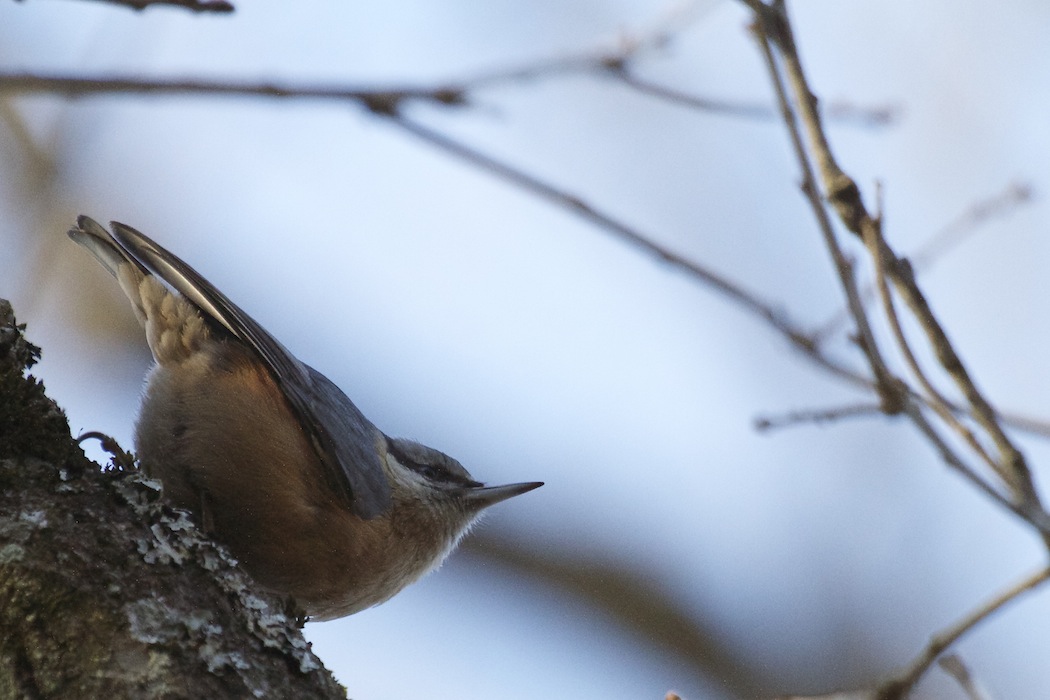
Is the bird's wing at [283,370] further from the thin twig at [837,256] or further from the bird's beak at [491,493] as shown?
the thin twig at [837,256]

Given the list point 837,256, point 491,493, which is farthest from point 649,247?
point 491,493

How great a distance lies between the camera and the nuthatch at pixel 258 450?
285cm

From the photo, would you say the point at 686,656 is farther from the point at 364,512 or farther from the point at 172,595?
the point at 172,595

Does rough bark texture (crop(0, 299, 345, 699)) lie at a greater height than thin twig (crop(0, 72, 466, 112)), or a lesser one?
lesser

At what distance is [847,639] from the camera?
227 inches

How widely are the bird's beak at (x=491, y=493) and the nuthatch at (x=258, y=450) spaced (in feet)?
1.34

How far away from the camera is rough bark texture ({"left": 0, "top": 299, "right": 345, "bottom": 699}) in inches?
65.4

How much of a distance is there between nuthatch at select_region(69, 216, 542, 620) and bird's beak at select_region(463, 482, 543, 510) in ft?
1.34

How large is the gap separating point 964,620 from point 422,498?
2232 millimetres

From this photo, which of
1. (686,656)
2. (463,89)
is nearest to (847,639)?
(686,656)

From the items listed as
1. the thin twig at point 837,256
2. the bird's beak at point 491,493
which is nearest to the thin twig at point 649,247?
the thin twig at point 837,256

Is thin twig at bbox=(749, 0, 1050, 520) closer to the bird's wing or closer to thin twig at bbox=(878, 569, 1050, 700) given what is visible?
thin twig at bbox=(878, 569, 1050, 700)

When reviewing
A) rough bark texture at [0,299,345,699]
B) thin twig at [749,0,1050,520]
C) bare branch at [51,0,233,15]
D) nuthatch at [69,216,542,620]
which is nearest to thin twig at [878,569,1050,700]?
thin twig at [749,0,1050,520]

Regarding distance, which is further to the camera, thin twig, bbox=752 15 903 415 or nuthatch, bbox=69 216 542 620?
nuthatch, bbox=69 216 542 620
